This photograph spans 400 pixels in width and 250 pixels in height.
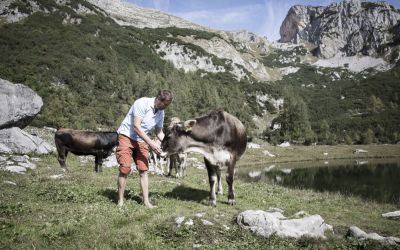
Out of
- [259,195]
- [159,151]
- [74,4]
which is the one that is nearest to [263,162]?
[259,195]

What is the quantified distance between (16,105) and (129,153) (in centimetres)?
2041

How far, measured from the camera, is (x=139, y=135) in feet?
33.1

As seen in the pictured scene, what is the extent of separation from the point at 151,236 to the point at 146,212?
1.77 metres

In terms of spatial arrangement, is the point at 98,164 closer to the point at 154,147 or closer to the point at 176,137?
the point at 176,137

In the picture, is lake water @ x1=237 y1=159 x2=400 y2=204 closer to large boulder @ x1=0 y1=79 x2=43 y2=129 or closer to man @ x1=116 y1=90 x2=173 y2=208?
man @ x1=116 y1=90 x2=173 y2=208

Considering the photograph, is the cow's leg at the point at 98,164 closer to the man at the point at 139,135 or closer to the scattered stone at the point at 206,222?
the man at the point at 139,135

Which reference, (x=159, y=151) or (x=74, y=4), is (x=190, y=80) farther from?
(x=159, y=151)

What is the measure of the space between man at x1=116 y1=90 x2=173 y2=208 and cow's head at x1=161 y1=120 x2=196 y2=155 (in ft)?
1.95

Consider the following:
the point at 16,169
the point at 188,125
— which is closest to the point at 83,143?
the point at 16,169

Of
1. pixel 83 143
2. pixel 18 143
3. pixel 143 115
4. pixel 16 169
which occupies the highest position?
pixel 143 115

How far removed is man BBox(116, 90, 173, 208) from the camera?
33.7 ft

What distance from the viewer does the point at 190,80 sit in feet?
541

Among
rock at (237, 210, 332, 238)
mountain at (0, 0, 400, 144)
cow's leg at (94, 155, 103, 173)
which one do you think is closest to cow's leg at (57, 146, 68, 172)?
cow's leg at (94, 155, 103, 173)

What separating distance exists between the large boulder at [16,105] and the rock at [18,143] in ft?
2.61
